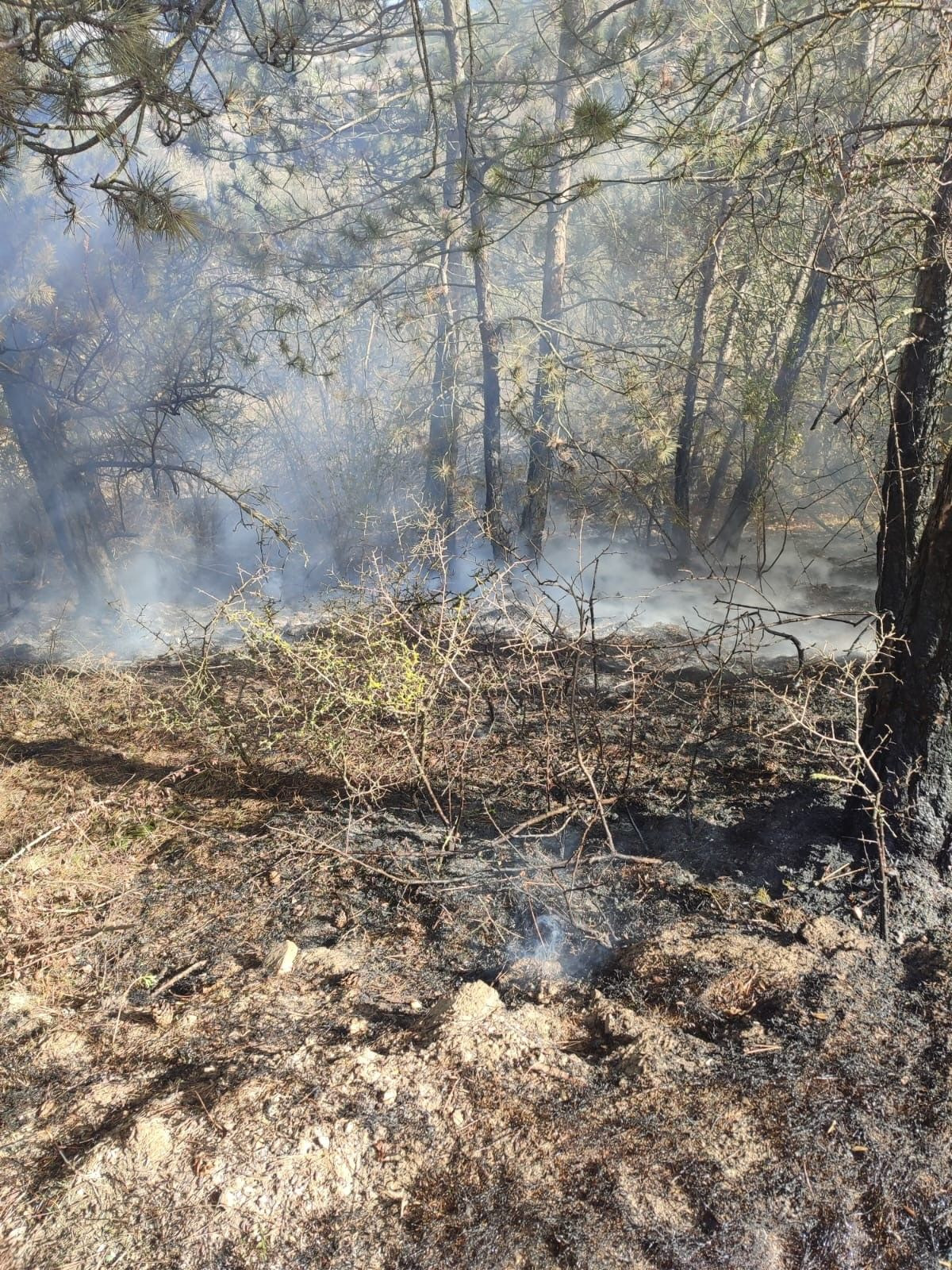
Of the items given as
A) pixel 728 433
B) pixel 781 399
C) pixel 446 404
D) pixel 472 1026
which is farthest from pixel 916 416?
pixel 446 404

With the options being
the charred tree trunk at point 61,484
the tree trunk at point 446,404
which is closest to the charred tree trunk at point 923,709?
the tree trunk at point 446,404

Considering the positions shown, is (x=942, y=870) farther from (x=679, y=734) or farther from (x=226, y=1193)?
(x=226, y=1193)

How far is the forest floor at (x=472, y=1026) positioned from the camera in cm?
253

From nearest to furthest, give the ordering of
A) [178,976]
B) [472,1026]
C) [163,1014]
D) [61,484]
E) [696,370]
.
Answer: [472,1026] < [163,1014] < [178,976] < [696,370] < [61,484]

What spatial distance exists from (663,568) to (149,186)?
9049mm

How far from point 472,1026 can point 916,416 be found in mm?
3737

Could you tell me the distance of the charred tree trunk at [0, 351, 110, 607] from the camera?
11.2 metres

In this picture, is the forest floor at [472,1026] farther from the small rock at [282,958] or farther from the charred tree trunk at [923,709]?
the charred tree trunk at [923,709]

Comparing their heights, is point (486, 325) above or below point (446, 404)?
above

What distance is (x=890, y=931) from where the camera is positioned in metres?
3.81

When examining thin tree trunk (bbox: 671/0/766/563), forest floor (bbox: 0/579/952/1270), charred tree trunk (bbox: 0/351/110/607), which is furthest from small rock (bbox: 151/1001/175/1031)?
charred tree trunk (bbox: 0/351/110/607)

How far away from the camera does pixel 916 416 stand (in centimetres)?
422

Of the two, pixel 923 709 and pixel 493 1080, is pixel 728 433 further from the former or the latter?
pixel 493 1080

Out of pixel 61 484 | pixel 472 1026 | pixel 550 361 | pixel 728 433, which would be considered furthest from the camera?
pixel 61 484
